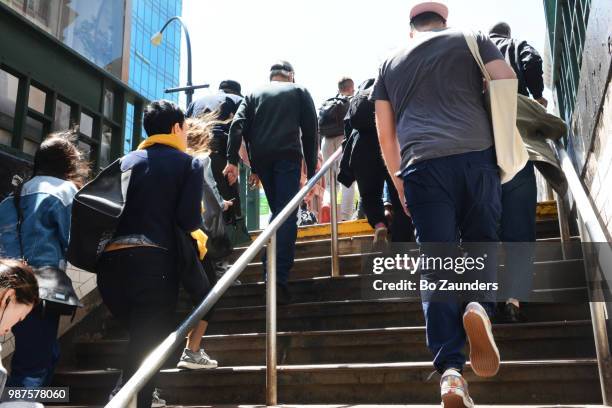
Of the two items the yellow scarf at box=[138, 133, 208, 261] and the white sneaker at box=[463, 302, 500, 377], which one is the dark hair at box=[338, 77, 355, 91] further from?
the white sneaker at box=[463, 302, 500, 377]

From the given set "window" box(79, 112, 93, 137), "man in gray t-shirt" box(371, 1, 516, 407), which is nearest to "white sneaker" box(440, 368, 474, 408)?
"man in gray t-shirt" box(371, 1, 516, 407)

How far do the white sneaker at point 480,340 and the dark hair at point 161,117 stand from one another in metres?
1.56

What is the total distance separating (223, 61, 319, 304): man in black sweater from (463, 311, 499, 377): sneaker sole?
89.1 inches

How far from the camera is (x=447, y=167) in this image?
2.46m

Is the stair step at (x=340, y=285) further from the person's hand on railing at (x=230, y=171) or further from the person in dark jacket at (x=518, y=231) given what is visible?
the person's hand on railing at (x=230, y=171)

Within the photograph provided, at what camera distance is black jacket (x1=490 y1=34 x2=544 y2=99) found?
408 centimetres

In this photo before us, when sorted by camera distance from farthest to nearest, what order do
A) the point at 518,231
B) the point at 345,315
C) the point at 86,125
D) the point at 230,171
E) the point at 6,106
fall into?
the point at 86,125 → the point at 6,106 → the point at 230,171 → the point at 345,315 → the point at 518,231

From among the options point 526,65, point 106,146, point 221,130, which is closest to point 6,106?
point 106,146

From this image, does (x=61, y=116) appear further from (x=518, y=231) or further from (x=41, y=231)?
(x=518, y=231)

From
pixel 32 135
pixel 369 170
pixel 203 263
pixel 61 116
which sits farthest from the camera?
pixel 61 116

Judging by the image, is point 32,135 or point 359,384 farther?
point 32,135

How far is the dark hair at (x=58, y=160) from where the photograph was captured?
3260mm

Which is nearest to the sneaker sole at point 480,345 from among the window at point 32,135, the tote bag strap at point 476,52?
the tote bag strap at point 476,52

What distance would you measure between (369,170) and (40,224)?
2.21 meters
